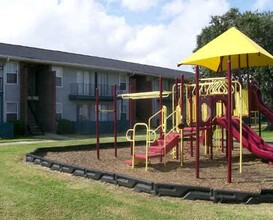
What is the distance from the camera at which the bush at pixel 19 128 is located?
32031 mm

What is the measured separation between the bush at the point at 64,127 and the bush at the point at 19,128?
3799 millimetres

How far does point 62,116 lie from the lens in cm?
3769

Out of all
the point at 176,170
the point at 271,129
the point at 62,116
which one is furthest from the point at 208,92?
the point at 271,129

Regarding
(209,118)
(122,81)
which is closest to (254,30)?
(122,81)

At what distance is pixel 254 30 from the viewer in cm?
3966

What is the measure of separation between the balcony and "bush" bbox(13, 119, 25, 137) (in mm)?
6638

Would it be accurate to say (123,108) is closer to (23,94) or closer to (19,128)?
(23,94)

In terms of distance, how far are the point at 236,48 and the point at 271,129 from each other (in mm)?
30091

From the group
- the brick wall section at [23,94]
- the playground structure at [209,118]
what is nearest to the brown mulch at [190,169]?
the playground structure at [209,118]

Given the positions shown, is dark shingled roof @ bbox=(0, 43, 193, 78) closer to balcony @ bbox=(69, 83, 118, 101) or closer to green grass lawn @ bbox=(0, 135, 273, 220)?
balcony @ bbox=(69, 83, 118, 101)

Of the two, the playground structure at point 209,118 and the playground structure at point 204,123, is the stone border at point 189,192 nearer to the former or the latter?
the playground structure at point 204,123

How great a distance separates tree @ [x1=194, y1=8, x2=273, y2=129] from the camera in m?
39.6

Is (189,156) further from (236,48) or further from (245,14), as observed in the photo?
(245,14)

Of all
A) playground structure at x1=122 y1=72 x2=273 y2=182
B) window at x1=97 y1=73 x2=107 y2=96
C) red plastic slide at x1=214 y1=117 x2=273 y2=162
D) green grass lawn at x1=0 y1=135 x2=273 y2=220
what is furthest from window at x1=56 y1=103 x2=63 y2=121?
green grass lawn at x1=0 y1=135 x2=273 y2=220
